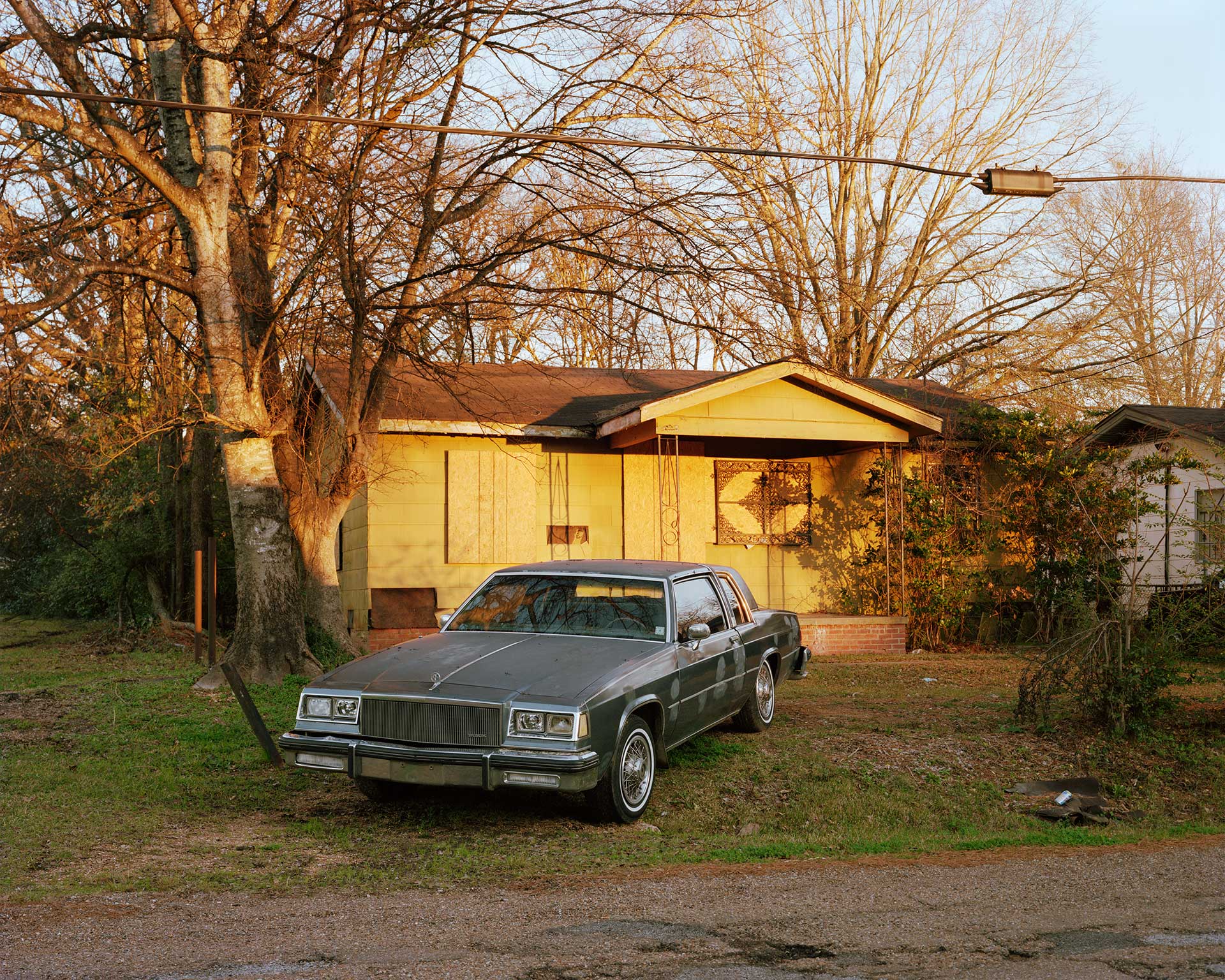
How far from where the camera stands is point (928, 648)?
17.4m

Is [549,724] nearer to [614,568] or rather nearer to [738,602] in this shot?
[614,568]

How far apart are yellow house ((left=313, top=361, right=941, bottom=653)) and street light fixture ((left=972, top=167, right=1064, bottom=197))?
13.9ft

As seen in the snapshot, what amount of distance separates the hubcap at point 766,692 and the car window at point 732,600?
1.60ft

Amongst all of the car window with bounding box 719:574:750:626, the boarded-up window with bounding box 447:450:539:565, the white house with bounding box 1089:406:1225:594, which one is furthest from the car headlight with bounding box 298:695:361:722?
the white house with bounding box 1089:406:1225:594

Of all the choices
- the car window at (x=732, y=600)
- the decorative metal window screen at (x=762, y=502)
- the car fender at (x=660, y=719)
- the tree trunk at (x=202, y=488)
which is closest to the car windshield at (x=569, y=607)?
the car fender at (x=660, y=719)

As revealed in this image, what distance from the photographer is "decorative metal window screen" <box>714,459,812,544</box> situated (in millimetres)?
17531

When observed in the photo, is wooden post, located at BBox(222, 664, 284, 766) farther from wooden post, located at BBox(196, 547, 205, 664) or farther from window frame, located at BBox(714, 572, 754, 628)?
wooden post, located at BBox(196, 547, 205, 664)

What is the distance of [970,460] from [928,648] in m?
3.04

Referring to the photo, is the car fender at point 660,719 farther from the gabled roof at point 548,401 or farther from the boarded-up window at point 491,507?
the boarded-up window at point 491,507

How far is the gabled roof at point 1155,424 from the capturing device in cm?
1797

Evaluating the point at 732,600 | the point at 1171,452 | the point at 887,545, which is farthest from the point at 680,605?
the point at 1171,452

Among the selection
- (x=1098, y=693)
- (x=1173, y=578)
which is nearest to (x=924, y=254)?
(x=1173, y=578)

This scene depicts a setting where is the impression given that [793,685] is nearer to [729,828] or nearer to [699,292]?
[699,292]

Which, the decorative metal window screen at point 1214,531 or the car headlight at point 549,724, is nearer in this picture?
the car headlight at point 549,724
